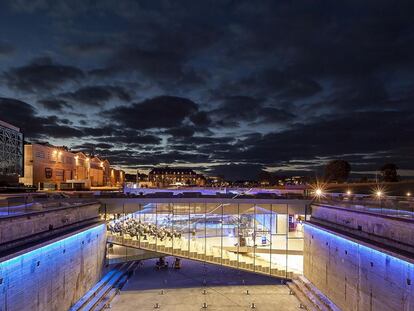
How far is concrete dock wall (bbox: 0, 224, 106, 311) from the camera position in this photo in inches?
592

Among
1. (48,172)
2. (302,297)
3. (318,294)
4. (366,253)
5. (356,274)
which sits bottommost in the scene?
(302,297)

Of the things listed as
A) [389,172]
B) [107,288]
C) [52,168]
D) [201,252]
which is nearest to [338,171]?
[389,172]

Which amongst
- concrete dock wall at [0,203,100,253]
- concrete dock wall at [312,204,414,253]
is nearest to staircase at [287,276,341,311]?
concrete dock wall at [312,204,414,253]

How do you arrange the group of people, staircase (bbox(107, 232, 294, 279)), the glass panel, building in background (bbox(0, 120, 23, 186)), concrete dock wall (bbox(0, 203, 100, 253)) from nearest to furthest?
1. concrete dock wall (bbox(0, 203, 100, 253))
2. staircase (bbox(107, 232, 294, 279))
3. the group of people
4. the glass panel
5. building in background (bbox(0, 120, 23, 186))

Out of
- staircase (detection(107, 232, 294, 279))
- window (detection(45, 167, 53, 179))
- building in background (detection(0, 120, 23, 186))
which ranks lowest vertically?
staircase (detection(107, 232, 294, 279))

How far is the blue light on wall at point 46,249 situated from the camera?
48.6ft

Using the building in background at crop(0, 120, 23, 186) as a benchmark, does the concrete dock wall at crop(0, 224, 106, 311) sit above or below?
below

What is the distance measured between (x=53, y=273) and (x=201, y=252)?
15.0m

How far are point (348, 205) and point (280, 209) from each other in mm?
9389

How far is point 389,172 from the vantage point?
9500 cm

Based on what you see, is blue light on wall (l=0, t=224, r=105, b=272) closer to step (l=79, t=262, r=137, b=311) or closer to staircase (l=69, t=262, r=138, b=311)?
staircase (l=69, t=262, r=138, b=311)

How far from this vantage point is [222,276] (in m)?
33.4

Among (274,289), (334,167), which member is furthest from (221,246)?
(334,167)

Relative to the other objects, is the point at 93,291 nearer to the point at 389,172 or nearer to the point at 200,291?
the point at 200,291
